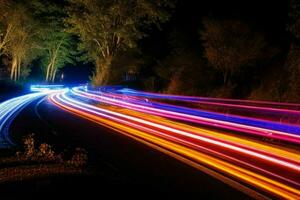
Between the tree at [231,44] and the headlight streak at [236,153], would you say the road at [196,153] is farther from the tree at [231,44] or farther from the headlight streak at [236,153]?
the tree at [231,44]

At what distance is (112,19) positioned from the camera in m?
41.4

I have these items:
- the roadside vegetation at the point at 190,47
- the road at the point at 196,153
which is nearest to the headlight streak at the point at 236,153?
the road at the point at 196,153

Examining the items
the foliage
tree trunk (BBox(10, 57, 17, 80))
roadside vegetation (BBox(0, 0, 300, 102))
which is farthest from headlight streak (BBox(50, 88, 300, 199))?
tree trunk (BBox(10, 57, 17, 80))

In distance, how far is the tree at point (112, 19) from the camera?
1610 inches

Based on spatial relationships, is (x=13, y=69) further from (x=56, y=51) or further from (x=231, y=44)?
(x=231, y=44)

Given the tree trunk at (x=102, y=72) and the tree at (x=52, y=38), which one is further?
the tree at (x=52, y=38)

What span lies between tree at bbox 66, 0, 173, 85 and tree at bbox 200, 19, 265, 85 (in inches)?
210

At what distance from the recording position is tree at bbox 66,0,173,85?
40906 millimetres

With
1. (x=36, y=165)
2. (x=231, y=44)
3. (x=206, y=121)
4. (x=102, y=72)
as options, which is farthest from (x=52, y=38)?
(x=36, y=165)

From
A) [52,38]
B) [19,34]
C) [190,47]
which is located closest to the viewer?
[190,47]

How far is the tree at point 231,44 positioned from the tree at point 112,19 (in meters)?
5.33

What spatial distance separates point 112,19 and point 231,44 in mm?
10770

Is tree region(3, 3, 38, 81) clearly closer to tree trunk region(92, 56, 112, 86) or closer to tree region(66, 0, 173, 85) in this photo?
tree region(66, 0, 173, 85)

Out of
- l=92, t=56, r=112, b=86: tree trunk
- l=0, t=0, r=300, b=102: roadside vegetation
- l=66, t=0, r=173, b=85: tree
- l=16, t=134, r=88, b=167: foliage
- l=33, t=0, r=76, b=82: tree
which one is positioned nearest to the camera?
l=16, t=134, r=88, b=167: foliage
